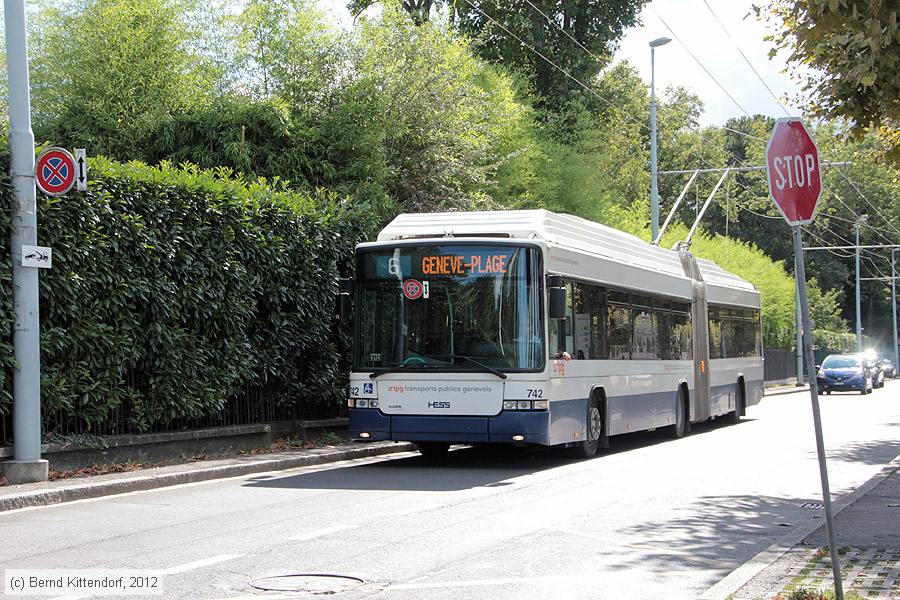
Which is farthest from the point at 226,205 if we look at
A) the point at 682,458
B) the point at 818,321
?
the point at 818,321

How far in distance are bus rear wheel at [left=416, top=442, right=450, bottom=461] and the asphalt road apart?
0.65 m

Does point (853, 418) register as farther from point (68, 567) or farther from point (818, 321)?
point (818, 321)

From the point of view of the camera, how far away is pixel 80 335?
14094 millimetres

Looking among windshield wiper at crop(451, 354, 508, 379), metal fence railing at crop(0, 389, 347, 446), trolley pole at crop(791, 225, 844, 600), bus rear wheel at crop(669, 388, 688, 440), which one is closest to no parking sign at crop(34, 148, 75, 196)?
metal fence railing at crop(0, 389, 347, 446)

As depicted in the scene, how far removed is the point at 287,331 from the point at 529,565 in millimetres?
10386

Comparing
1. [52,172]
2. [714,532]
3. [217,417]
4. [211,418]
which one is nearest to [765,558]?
[714,532]

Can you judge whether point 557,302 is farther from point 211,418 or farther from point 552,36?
point 552,36

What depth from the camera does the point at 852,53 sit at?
10.8 metres

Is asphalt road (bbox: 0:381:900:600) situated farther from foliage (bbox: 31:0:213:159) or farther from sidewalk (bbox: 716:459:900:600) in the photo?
foliage (bbox: 31:0:213:159)

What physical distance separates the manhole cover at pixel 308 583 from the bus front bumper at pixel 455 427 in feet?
24.6

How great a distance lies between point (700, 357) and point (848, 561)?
15.6 meters

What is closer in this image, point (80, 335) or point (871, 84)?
point (871, 84)

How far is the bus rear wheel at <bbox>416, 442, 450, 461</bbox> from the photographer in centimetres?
1775

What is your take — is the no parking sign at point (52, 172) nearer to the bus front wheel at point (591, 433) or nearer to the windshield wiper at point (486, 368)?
the windshield wiper at point (486, 368)
